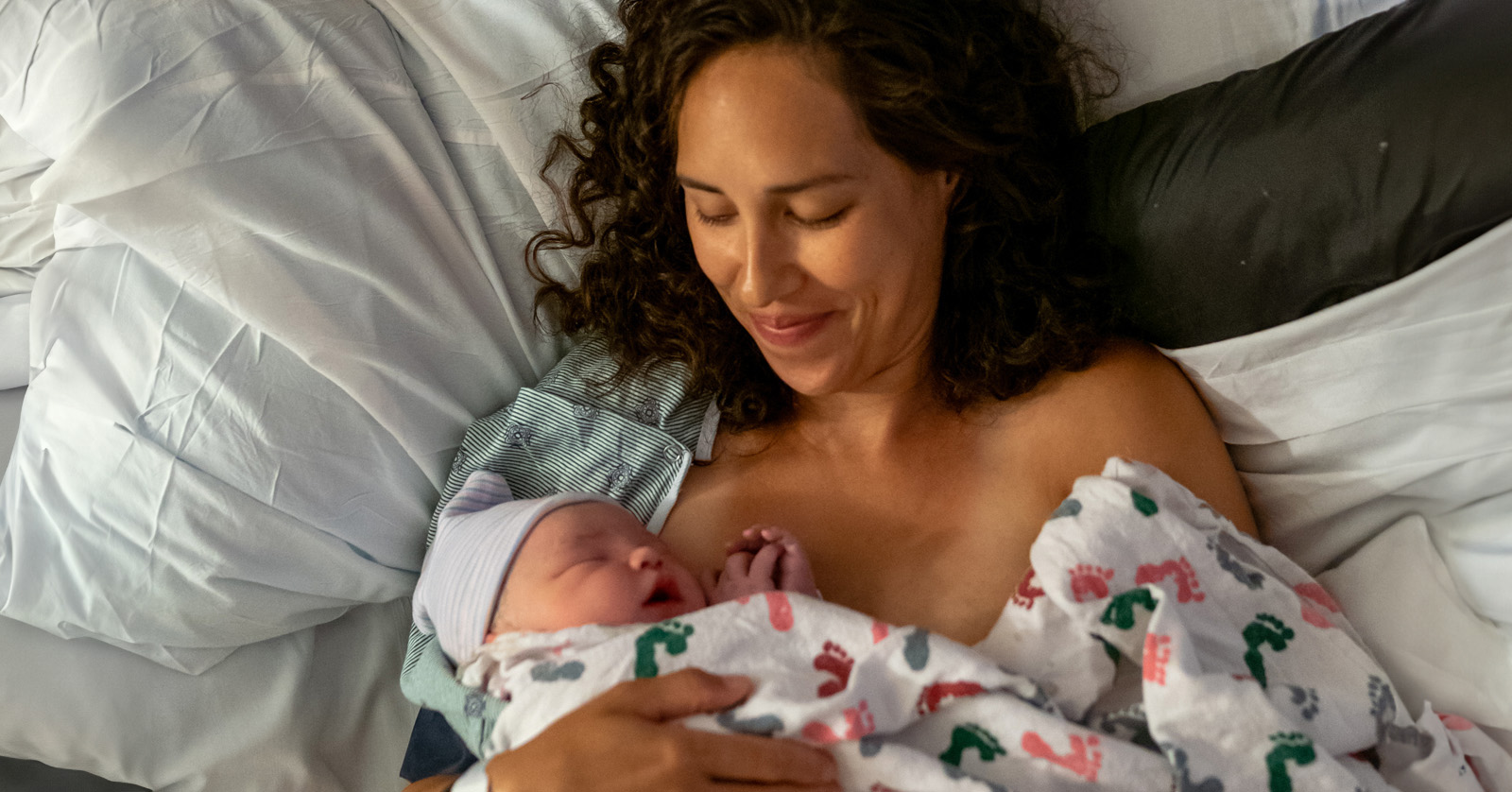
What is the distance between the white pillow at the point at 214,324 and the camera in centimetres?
155

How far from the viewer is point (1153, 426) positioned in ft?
5.16

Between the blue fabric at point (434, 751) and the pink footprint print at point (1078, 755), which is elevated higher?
the pink footprint print at point (1078, 755)

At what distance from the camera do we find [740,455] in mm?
1776

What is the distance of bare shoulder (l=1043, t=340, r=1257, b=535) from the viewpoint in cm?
157

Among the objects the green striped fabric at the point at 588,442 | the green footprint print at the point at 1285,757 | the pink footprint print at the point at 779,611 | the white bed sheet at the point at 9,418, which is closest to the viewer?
the green footprint print at the point at 1285,757

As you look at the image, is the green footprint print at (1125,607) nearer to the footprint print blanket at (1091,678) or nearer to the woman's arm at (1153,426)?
the footprint print blanket at (1091,678)

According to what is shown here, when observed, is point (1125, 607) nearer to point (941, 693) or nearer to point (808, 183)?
point (941, 693)

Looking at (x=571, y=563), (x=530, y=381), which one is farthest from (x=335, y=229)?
(x=571, y=563)

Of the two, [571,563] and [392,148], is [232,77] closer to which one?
[392,148]

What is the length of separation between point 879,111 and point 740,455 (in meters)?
0.62

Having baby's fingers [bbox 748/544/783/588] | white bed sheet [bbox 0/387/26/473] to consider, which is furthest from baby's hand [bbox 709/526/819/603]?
white bed sheet [bbox 0/387/26/473]

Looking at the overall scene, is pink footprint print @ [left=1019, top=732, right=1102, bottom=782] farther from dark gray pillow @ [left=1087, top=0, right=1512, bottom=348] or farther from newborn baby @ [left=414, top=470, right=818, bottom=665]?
dark gray pillow @ [left=1087, top=0, right=1512, bottom=348]

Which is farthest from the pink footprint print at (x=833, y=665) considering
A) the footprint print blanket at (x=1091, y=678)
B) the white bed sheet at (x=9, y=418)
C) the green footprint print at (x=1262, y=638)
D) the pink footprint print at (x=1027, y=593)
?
the white bed sheet at (x=9, y=418)

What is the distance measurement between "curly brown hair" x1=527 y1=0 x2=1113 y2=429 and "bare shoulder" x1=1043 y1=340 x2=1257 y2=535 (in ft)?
0.15
